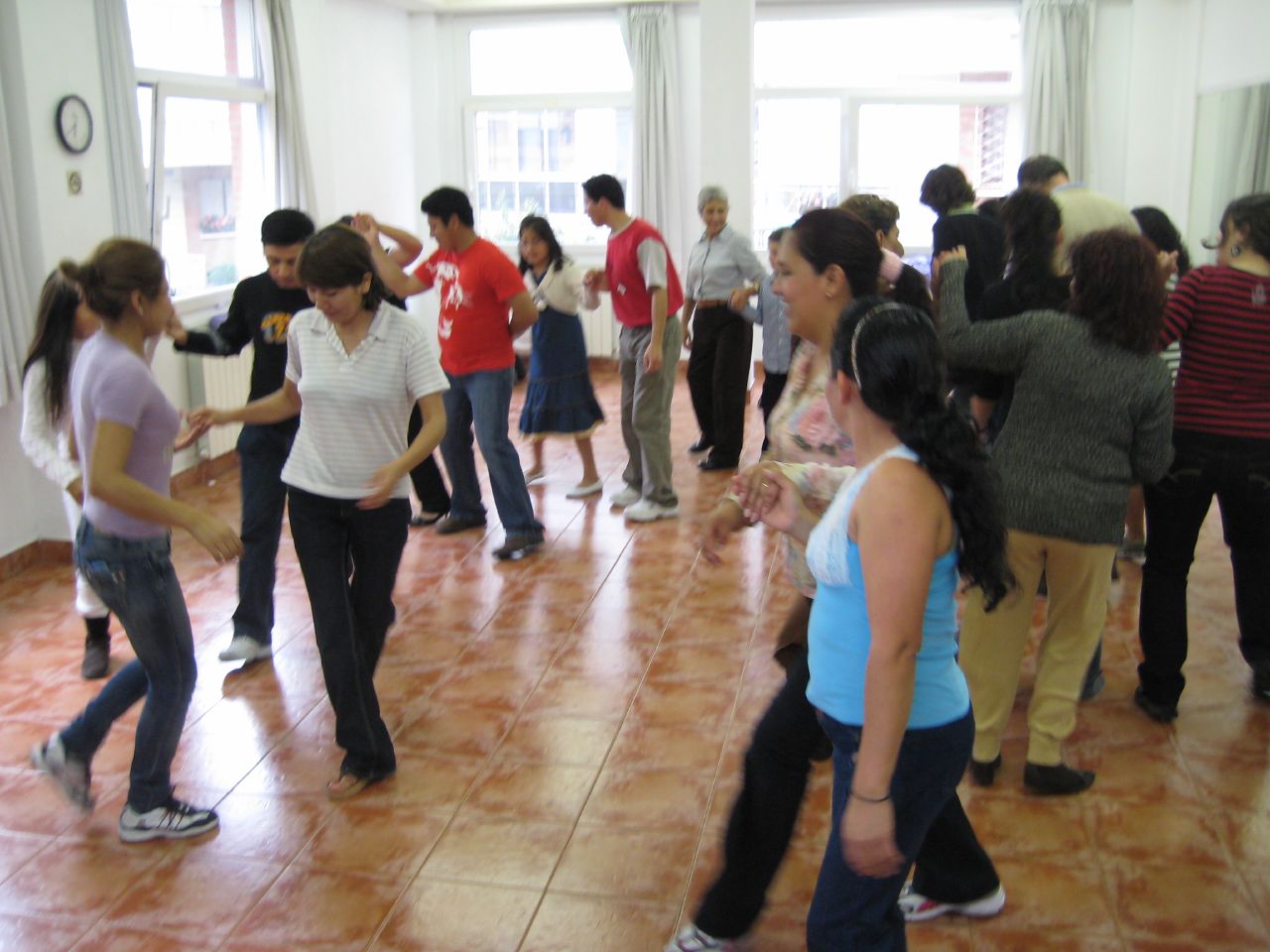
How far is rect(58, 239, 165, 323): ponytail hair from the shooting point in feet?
8.66

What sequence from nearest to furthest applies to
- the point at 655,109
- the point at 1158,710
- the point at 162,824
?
the point at 162,824 → the point at 1158,710 → the point at 655,109

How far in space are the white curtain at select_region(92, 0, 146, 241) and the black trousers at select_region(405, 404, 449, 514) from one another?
141 centimetres

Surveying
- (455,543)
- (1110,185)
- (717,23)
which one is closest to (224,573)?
(455,543)

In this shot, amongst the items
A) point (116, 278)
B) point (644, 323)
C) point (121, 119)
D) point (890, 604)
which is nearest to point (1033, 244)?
point (890, 604)

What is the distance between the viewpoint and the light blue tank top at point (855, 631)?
1715mm

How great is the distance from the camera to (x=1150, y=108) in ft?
28.3

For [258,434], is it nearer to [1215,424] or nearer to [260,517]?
[260,517]

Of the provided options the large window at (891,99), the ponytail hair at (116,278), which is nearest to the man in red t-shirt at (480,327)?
the ponytail hair at (116,278)

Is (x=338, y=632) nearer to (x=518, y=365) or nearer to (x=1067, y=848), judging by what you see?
(x=1067, y=848)

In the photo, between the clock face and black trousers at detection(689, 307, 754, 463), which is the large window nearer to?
black trousers at detection(689, 307, 754, 463)

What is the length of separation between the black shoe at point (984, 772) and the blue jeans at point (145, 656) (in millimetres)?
1922

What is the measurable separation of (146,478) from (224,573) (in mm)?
2326

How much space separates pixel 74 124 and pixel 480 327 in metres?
1.90

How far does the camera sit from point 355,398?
9.64 ft
